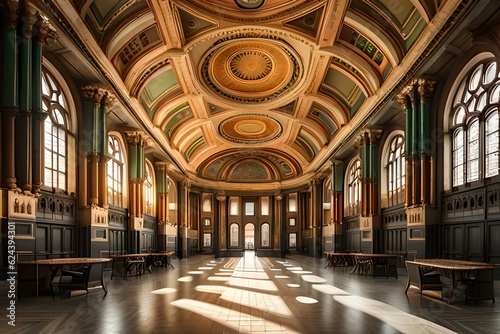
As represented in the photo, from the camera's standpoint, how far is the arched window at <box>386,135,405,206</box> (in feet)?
54.7

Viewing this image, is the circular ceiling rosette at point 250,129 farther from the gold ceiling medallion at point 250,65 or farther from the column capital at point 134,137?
the column capital at point 134,137

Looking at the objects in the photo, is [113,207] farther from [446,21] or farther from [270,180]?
[270,180]

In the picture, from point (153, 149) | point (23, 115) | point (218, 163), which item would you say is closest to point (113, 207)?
point (153, 149)

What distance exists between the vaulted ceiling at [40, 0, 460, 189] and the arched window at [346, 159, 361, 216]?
170 centimetres

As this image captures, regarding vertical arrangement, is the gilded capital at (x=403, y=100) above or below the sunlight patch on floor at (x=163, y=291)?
above

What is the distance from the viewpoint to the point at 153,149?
861 inches

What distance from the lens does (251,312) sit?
23.6 feet

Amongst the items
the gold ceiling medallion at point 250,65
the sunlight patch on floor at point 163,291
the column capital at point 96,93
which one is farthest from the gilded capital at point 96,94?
the gold ceiling medallion at point 250,65

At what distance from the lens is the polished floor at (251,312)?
5953mm

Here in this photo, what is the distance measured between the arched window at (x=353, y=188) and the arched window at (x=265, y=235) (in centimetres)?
1453

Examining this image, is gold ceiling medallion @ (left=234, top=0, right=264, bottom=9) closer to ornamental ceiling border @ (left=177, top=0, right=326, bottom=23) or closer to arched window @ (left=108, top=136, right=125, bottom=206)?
ornamental ceiling border @ (left=177, top=0, right=326, bottom=23)

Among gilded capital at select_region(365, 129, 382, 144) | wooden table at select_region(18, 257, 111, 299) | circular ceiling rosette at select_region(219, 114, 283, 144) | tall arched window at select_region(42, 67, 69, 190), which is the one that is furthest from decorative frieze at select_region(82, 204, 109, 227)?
circular ceiling rosette at select_region(219, 114, 283, 144)

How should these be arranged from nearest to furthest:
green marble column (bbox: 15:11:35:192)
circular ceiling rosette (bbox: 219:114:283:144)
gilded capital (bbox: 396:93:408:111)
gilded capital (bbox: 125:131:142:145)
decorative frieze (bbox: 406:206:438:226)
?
1. green marble column (bbox: 15:11:35:192)
2. decorative frieze (bbox: 406:206:438:226)
3. gilded capital (bbox: 396:93:408:111)
4. gilded capital (bbox: 125:131:142:145)
5. circular ceiling rosette (bbox: 219:114:283:144)

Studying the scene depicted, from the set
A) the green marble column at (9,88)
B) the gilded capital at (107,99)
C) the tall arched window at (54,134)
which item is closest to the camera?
the green marble column at (9,88)
